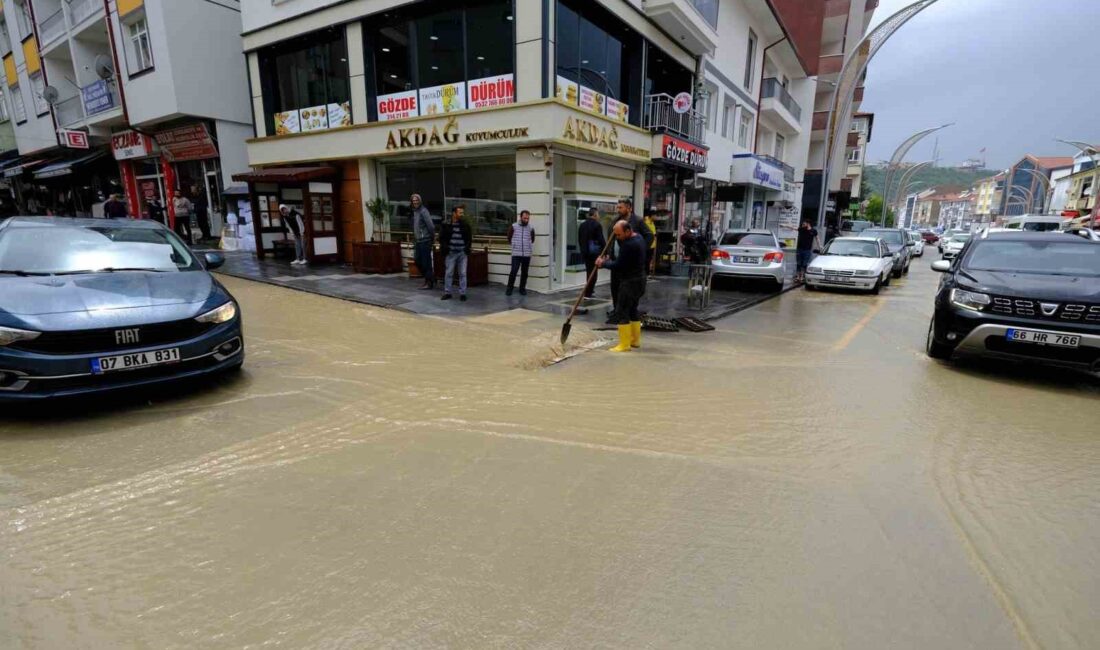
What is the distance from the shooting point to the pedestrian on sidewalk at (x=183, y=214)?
17777mm

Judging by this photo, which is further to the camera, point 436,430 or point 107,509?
point 436,430

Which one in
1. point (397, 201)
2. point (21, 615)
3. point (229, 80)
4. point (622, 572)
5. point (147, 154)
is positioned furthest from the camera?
point (147, 154)

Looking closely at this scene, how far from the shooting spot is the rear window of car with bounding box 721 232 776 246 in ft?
42.0

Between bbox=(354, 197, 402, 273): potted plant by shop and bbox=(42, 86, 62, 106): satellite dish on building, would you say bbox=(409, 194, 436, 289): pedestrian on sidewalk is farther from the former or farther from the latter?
bbox=(42, 86, 62, 106): satellite dish on building

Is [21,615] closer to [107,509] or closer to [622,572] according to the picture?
[107,509]

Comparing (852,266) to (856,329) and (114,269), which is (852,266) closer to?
(856,329)

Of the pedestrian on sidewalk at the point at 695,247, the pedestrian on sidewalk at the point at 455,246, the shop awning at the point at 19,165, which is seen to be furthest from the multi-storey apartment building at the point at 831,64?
the shop awning at the point at 19,165

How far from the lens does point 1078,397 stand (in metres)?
5.16

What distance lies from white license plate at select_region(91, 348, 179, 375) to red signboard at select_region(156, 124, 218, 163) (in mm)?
16768

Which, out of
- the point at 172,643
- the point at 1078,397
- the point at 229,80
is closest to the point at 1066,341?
the point at 1078,397

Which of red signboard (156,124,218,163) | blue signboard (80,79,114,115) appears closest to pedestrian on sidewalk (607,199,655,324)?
red signboard (156,124,218,163)

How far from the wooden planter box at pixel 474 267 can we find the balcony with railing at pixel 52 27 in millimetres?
22567

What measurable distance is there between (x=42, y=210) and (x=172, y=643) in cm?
3947

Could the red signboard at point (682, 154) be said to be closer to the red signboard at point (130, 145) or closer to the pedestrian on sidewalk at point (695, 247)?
the pedestrian on sidewalk at point (695, 247)
